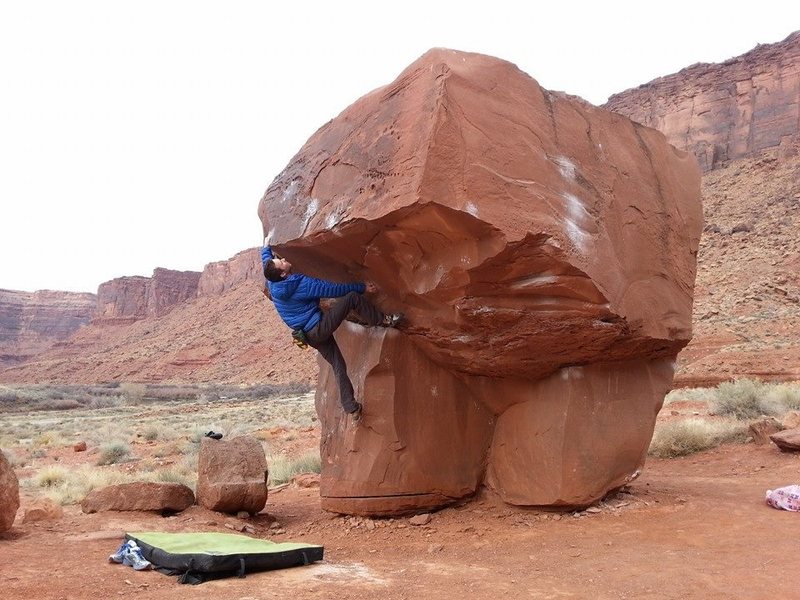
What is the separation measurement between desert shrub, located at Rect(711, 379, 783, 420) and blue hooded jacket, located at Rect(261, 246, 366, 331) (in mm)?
10442

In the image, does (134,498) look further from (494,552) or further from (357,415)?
(494,552)

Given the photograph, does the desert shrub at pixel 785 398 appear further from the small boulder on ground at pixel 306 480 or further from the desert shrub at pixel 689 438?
the small boulder on ground at pixel 306 480

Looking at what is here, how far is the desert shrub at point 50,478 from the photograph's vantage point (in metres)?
11.1

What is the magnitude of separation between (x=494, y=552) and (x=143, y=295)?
99.0 metres

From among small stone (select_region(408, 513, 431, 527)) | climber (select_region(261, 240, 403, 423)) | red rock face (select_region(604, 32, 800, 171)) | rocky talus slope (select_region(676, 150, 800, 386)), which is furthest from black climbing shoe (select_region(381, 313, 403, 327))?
red rock face (select_region(604, 32, 800, 171))

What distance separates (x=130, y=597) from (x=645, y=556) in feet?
11.6

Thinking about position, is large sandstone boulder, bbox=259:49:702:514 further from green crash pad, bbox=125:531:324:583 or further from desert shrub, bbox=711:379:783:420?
desert shrub, bbox=711:379:783:420

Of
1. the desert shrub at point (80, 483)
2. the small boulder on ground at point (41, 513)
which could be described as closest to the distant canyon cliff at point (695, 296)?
the desert shrub at point (80, 483)

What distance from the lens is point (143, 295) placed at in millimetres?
97562

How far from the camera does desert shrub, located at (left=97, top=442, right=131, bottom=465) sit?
48.2ft

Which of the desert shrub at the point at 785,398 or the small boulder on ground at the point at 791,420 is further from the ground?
the desert shrub at the point at 785,398

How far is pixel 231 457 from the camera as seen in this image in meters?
7.79

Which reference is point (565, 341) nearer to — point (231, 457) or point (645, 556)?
point (645, 556)

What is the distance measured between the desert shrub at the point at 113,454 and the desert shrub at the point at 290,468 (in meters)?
4.58
